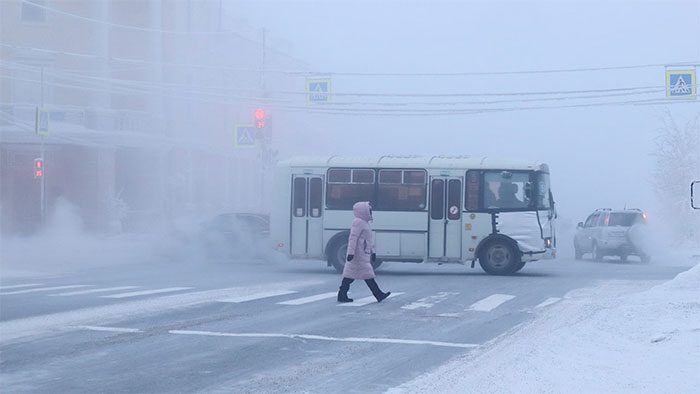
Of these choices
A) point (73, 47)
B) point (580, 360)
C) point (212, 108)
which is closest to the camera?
point (580, 360)

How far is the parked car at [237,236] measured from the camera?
32.7 metres

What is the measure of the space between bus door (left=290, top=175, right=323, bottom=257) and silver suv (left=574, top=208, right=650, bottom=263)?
45.2 feet

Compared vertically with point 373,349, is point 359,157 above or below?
above

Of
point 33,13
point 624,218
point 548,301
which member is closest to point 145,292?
point 548,301

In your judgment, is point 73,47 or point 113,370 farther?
point 73,47

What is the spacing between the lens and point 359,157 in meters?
26.9

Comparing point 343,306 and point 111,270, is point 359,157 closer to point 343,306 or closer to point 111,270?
point 111,270

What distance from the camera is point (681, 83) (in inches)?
1291

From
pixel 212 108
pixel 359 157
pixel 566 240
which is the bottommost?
pixel 566 240

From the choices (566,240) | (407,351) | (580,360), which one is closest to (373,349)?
(407,351)

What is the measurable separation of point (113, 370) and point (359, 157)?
Result: 1670 cm

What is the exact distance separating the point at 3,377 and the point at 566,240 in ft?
160

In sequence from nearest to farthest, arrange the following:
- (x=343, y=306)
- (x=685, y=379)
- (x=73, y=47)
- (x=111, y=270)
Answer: (x=685, y=379), (x=343, y=306), (x=111, y=270), (x=73, y=47)

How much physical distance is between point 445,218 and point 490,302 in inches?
305
